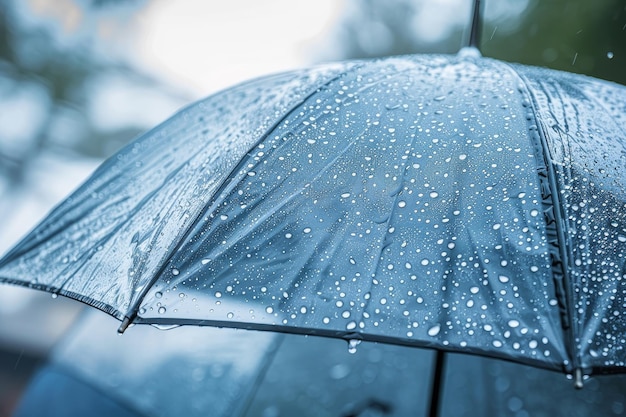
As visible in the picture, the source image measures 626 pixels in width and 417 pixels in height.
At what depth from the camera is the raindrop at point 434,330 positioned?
1126mm

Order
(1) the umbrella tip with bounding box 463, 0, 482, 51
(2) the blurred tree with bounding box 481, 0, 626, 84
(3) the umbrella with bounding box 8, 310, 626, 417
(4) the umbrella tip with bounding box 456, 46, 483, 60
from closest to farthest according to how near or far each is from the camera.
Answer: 1. (4) the umbrella tip with bounding box 456, 46, 483, 60
2. (1) the umbrella tip with bounding box 463, 0, 482, 51
3. (3) the umbrella with bounding box 8, 310, 626, 417
4. (2) the blurred tree with bounding box 481, 0, 626, 84

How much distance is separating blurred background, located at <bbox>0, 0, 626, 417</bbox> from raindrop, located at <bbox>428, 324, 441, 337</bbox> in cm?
820

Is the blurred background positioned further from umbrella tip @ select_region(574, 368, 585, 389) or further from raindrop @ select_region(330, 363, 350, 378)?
umbrella tip @ select_region(574, 368, 585, 389)

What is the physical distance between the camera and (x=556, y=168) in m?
1.39

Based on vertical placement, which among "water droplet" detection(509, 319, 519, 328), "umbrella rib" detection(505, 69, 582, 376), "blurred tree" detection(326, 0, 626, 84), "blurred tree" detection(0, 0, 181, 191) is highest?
"umbrella rib" detection(505, 69, 582, 376)

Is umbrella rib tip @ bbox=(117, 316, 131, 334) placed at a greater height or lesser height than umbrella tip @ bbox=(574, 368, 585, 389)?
lesser

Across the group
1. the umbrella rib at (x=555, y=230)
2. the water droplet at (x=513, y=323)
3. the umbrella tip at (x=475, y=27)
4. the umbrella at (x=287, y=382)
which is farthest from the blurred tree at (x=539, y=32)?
the water droplet at (x=513, y=323)

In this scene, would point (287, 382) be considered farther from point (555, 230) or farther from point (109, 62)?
point (109, 62)

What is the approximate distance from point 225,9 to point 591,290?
1119 centimetres

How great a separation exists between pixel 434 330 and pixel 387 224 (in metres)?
0.25

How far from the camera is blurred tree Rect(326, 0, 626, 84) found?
18.7 ft

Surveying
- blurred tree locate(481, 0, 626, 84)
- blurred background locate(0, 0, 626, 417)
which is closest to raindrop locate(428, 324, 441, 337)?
blurred tree locate(481, 0, 626, 84)

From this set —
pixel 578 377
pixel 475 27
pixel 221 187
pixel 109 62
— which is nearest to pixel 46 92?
pixel 109 62

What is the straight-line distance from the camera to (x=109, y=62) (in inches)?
424
